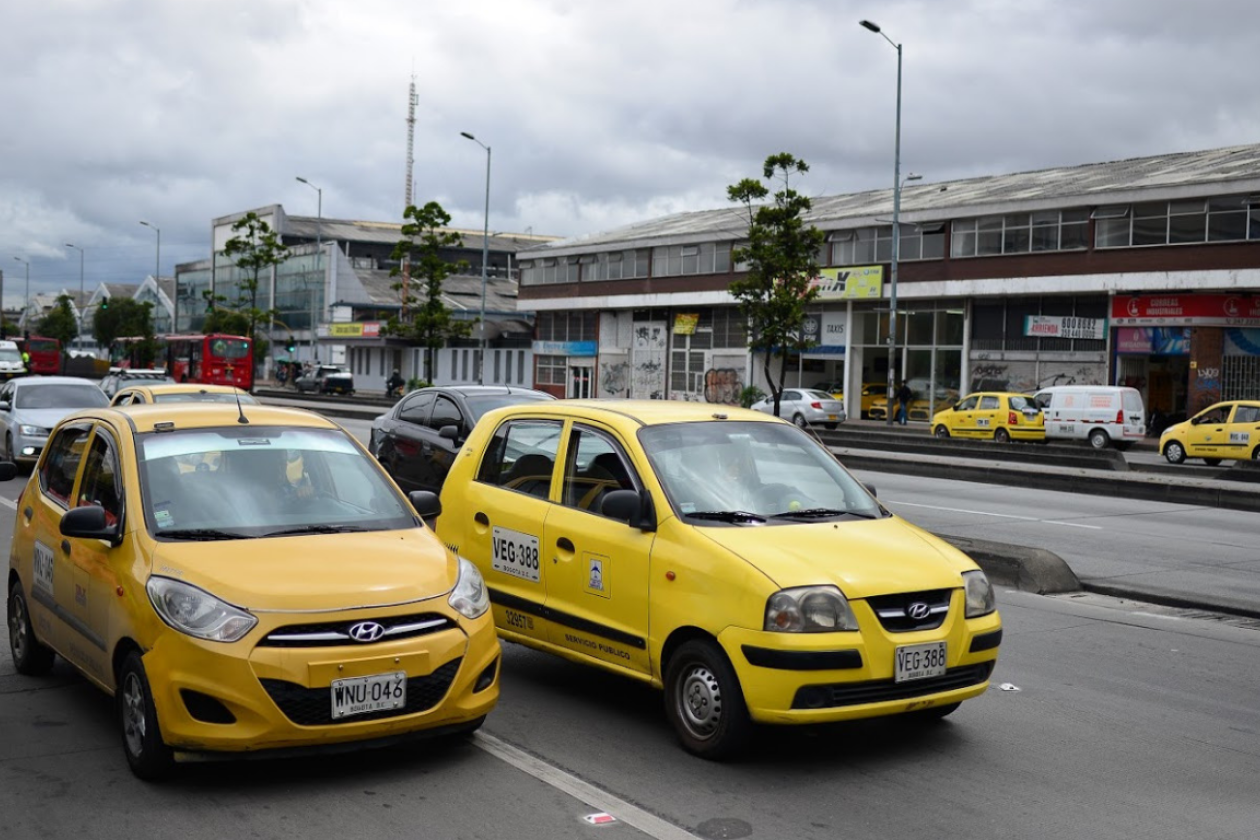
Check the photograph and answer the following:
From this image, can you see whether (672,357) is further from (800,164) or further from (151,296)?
(151,296)

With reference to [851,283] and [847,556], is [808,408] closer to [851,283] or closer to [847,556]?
[851,283]

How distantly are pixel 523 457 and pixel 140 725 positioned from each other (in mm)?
2756

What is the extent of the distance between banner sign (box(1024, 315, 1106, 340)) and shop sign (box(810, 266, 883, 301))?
7.01 meters

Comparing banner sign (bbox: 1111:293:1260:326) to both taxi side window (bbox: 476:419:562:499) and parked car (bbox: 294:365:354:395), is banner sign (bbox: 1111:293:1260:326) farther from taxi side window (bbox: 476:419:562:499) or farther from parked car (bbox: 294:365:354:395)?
parked car (bbox: 294:365:354:395)

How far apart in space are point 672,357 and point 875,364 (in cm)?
1228

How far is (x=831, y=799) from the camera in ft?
17.6

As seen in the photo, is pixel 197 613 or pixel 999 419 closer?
pixel 197 613

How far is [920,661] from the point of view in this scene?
5754 millimetres

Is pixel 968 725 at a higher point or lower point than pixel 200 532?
lower

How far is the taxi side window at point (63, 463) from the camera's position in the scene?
701cm

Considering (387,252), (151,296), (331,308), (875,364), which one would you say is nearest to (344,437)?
(875,364)

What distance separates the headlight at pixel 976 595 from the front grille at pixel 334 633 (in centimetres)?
251

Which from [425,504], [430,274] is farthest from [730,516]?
[430,274]

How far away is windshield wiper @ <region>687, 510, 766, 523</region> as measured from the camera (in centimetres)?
628
